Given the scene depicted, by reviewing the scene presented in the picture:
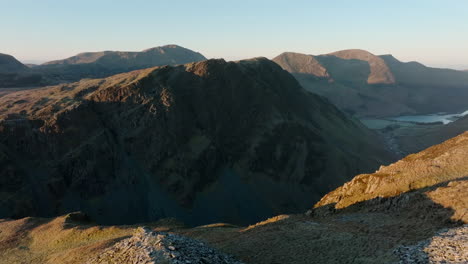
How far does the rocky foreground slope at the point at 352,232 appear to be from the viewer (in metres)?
24.4

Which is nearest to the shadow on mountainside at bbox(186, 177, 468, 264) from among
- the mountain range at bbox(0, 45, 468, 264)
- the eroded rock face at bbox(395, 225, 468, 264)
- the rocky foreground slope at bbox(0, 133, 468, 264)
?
the rocky foreground slope at bbox(0, 133, 468, 264)

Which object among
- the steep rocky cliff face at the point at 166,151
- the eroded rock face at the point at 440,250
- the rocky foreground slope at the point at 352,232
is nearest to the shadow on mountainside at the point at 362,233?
the rocky foreground slope at the point at 352,232

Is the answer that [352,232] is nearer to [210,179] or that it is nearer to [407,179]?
[407,179]

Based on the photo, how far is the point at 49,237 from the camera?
4806 centimetres

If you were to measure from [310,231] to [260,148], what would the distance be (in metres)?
91.6

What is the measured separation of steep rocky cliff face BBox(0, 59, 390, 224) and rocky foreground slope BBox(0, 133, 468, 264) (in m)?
41.6

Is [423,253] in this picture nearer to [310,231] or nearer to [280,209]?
[310,231]

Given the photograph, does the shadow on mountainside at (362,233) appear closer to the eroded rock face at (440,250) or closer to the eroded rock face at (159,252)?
the eroded rock face at (440,250)

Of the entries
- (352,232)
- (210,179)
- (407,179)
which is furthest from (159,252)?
(210,179)

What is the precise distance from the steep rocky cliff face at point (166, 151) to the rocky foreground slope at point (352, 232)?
41.6 metres

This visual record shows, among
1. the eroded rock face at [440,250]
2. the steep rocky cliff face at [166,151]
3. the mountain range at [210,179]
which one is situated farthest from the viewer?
the steep rocky cliff face at [166,151]

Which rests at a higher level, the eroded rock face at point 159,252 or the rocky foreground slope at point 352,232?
the eroded rock face at point 159,252

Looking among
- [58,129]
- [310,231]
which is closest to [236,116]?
[58,129]

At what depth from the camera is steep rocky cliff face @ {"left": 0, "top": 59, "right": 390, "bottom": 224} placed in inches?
3708
